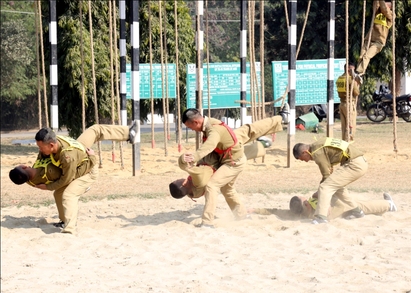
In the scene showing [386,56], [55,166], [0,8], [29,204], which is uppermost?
[0,8]

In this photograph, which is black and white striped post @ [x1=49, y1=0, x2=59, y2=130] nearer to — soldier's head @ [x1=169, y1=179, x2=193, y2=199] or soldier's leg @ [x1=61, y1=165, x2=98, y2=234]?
soldier's leg @ [x1=61, y1=165, x2=98, y2=234]

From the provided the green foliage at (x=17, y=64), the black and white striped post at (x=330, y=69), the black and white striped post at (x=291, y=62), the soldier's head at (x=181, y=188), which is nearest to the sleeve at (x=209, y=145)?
Result: the soldier's head at (x=181, y=188)

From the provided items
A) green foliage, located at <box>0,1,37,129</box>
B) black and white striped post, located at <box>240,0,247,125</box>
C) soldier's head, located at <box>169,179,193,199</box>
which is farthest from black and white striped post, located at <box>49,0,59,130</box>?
green foliage, located at <box>0,1,37,129</box>

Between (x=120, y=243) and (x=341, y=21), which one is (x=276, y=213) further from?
(x=341, y=21)

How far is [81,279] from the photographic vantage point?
6.73 meters

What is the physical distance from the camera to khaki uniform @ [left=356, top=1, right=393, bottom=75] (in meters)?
14.0

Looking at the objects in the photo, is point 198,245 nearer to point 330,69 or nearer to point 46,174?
point 46,174

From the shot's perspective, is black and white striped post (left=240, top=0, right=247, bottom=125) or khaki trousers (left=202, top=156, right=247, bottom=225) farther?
black and white striped post (left=240, top=0, right=247, bottom=125)

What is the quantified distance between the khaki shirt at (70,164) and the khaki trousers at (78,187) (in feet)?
0.29

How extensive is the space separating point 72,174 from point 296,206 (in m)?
2.65

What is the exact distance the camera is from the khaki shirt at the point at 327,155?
841 cm

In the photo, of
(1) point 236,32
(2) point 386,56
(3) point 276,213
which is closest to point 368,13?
(2) point 386,56

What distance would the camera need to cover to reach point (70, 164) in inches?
336

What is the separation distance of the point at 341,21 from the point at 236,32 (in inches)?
410
